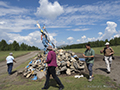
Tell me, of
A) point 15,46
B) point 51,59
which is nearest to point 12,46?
point 15,46

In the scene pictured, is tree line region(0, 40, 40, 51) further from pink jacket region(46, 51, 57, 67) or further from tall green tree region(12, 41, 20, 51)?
pink jacket region(46, 51, 57, 67)

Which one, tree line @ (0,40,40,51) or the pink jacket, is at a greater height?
tree line @ (0,40,40,51)

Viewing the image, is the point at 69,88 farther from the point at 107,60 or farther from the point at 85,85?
the point at 107,60

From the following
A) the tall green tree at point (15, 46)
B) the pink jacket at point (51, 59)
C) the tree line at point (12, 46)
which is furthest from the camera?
the tall green tree at point (15, 46)

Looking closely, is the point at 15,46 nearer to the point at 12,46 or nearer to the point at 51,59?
the point at 12,46

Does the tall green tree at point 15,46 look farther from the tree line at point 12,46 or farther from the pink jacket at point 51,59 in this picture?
the pink jacket at point 51,59

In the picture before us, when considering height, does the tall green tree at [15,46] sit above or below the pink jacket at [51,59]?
above

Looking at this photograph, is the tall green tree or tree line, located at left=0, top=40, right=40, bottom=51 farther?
the tall green tree

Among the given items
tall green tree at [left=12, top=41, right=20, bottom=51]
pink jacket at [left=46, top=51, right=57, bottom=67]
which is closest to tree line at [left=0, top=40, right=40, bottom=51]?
tall green tree at [left=12, top=41, right=20, bottom=51]

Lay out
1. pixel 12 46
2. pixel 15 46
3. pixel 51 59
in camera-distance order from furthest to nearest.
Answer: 1. pixel 15 46
2. pixel 12 46
3. pixel 51 59

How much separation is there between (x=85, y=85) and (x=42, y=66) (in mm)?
4602

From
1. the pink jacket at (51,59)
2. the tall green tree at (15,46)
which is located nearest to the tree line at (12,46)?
the tall green tree at (15,46)

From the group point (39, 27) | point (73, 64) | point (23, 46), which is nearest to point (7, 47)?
point (23, 46)

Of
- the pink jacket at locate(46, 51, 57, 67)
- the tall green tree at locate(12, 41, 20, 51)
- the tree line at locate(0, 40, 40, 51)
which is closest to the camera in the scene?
the pink jacket at locate(46, 51, 57, 67)
